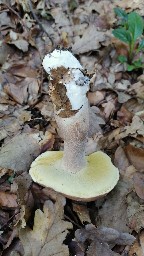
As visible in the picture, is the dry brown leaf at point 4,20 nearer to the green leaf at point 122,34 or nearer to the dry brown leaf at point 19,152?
the green leaf at point 122,34

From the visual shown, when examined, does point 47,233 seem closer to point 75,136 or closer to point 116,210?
point 116,210

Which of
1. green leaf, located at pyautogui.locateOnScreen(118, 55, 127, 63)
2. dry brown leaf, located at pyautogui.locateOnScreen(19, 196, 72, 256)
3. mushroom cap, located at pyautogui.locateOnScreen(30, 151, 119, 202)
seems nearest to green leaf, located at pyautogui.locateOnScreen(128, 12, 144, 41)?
green leaf, located at pyautogui.locateOnScreen(118, 55, 127, 63)

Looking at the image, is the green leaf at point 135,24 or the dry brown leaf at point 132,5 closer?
the green leaf at point 135,24

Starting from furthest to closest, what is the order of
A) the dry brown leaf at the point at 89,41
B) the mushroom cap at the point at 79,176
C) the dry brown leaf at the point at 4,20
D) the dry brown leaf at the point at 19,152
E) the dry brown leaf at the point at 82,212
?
the dry brown leaf at the point at 4,20 → the dry brown leaf at the point at 89,41 → the dry brown leaf at the point at 19,152 → the dry brown leaf at the point at 82,212 → the mushroom cap at the point at 79,176

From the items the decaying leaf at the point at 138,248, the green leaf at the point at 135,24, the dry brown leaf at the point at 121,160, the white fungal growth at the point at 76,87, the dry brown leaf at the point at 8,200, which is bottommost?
the decaying leaf at the point at 138,248

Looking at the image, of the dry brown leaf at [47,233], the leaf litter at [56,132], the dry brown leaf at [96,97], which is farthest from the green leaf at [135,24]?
the dry brown leaf at [47,233]

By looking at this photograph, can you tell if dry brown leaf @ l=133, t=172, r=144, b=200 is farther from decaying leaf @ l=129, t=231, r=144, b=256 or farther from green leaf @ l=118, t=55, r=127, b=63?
green leaf @ l=118, t=55, r=127, b=63

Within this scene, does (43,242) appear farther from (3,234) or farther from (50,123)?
(50,123)
